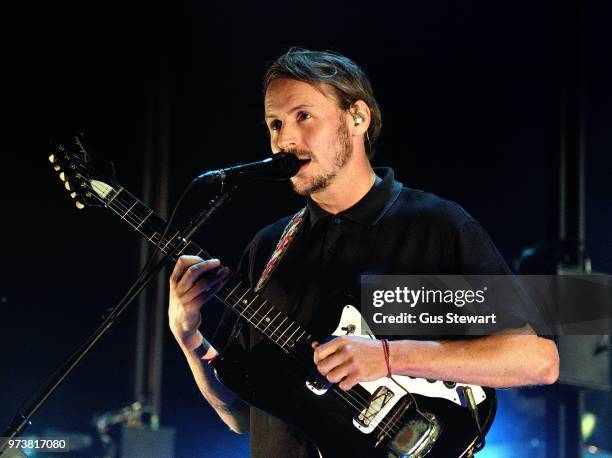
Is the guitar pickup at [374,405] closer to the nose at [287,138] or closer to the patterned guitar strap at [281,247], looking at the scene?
the patterned guitar strap at [281,247]

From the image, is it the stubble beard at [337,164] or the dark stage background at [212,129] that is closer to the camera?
the stubble beard at [337,164]

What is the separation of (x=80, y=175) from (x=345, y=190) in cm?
82

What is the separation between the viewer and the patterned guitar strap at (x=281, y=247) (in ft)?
8.69

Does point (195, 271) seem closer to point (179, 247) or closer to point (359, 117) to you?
point (179, 247)

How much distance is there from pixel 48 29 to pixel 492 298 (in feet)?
9.49

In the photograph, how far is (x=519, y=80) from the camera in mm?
4262

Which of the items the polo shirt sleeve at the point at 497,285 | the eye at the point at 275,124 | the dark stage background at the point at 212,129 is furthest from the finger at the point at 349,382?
the dark stage background at the point at 212,129

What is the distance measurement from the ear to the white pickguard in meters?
0.67

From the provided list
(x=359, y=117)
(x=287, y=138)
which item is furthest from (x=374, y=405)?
(x=359, y=117)

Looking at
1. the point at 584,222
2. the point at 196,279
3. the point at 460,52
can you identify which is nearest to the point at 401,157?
the point at 460,52

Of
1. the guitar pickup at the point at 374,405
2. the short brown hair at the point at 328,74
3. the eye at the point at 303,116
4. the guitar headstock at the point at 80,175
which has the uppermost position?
the short brown hair at the point at 328,74

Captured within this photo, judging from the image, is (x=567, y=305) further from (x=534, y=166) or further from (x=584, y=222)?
(x=534, y=166)

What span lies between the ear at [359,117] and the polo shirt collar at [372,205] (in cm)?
17

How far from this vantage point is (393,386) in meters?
2.36
